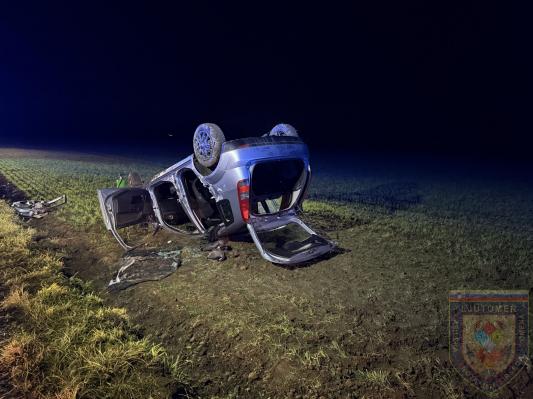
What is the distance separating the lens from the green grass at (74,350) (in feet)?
8.82

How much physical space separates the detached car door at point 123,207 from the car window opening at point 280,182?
2376 mm

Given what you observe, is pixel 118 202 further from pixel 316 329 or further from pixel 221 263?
pixel 316 329

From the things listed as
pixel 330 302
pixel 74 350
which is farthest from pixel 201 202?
pixel 74 350

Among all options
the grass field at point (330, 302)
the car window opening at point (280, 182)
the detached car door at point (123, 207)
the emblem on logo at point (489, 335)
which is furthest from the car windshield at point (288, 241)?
the detached car door at point (123, 207)

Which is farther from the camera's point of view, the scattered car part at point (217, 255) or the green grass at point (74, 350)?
the scattered car part at point (217, 255)

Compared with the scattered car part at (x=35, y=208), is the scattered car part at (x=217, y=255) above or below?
below

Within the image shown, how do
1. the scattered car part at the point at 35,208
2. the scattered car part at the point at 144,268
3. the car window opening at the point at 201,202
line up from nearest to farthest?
the scattered car part at the point at 144,268
the car window opening at the point at 201,202
the scattered car part at the point at 35,208

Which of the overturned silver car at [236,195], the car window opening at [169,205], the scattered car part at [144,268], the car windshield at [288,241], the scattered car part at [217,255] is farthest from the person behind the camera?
the car window opening at [169,205]

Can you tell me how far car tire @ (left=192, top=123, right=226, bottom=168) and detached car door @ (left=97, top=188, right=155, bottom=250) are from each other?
2.03 m

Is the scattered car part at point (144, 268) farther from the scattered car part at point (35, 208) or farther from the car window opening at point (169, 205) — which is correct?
the scattered car part at point (35, 208)

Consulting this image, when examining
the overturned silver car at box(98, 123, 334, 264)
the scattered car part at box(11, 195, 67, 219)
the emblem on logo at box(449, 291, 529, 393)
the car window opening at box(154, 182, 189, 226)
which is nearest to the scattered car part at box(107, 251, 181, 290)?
the overturned silver car at box(98, 123, 334, 264)

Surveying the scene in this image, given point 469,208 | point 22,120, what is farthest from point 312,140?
point 22,120

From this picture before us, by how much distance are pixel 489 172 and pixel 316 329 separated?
72.6ft

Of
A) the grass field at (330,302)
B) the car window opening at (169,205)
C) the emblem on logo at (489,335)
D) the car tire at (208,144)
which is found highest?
the car tire at (208,144)
